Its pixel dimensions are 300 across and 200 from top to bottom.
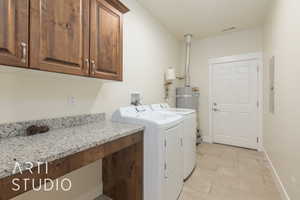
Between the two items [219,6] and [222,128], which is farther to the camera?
[222,128]

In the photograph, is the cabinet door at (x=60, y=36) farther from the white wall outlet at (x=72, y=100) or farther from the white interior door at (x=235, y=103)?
the white interior door at (x=235, y=103)

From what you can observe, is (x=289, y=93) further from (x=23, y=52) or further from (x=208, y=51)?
(x=208, y=51)

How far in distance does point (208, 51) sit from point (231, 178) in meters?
2.94

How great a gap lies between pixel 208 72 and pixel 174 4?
Result: 194 cm

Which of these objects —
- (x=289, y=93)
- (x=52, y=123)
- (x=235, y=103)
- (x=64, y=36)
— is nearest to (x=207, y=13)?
(x=289, y=93)

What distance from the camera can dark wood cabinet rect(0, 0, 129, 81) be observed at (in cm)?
90

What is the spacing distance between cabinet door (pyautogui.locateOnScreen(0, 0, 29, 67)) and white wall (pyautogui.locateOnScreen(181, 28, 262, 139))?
145 inches

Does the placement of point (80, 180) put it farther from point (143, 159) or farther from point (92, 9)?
point (92, 9)

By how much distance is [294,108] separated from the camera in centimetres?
141

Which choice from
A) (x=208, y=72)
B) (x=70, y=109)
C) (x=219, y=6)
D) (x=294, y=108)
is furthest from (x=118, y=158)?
(x=208, y=72)

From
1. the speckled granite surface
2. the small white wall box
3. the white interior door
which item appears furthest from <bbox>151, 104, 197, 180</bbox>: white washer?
the white interior door

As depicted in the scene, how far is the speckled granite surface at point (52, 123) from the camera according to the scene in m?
1.13

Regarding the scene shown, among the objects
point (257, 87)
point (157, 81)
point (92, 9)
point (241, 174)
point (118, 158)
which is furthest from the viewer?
point (257, 87)

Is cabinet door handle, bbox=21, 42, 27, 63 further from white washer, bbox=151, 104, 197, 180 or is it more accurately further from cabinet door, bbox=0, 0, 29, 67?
white washer, bbox=151, 104, 197, 180
